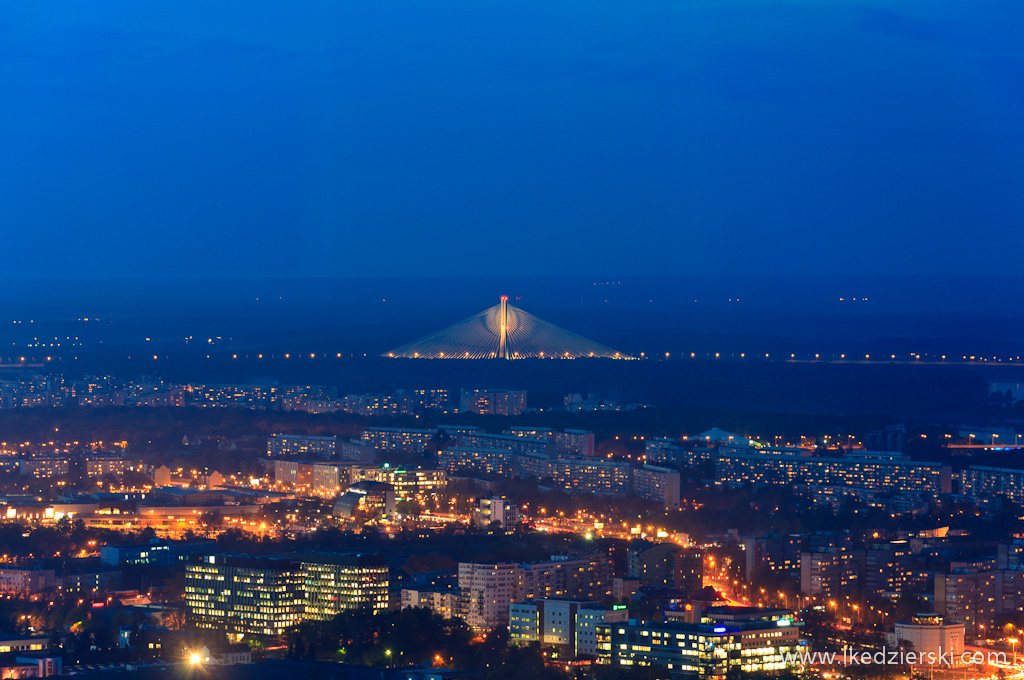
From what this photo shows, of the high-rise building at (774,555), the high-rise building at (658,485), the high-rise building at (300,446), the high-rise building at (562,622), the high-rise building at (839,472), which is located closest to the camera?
the high-rise building at (562,622)

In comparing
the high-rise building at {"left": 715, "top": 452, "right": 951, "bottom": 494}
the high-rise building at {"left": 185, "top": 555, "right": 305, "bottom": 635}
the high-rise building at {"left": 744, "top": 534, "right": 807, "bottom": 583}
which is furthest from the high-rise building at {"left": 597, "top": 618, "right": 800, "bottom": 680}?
the high-rise building at {"left": 715, "top": 452, "right": 951, "bottom": 494}

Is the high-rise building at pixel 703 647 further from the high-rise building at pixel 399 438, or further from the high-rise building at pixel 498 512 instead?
the high-rise building at pixel 399 438

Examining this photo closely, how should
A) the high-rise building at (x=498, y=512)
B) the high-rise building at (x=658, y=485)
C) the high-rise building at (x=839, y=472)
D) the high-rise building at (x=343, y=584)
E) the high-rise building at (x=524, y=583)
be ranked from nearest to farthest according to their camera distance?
the high-rise building at (x=524, y=583), the high-rise building at (x=343, y=584), the high-rise building at (x=498, y=512), the high-rise building at (x=658, y=485), the high-rise building at (x=839, y=472)

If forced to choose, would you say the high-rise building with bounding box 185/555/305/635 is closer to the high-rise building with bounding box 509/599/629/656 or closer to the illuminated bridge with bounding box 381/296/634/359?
the high-rise building with bounding box 509/599/629/656

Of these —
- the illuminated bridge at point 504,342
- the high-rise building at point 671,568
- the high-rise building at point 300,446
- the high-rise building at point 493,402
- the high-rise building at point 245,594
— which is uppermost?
the illuminated bridge at point 504,342

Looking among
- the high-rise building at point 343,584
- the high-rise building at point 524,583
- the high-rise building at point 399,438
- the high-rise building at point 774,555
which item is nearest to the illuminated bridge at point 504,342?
the high-rise building at point 399,438

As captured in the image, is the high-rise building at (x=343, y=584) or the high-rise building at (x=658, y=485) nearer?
the high-rise building at (x=343, y=584)

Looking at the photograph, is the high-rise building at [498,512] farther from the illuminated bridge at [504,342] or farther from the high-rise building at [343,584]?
the illuminated bridge at [504,342]

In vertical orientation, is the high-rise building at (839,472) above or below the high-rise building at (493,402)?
below

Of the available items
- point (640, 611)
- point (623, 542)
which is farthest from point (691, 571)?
point (640, 611)

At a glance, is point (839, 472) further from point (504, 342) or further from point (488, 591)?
point (504, 342)
